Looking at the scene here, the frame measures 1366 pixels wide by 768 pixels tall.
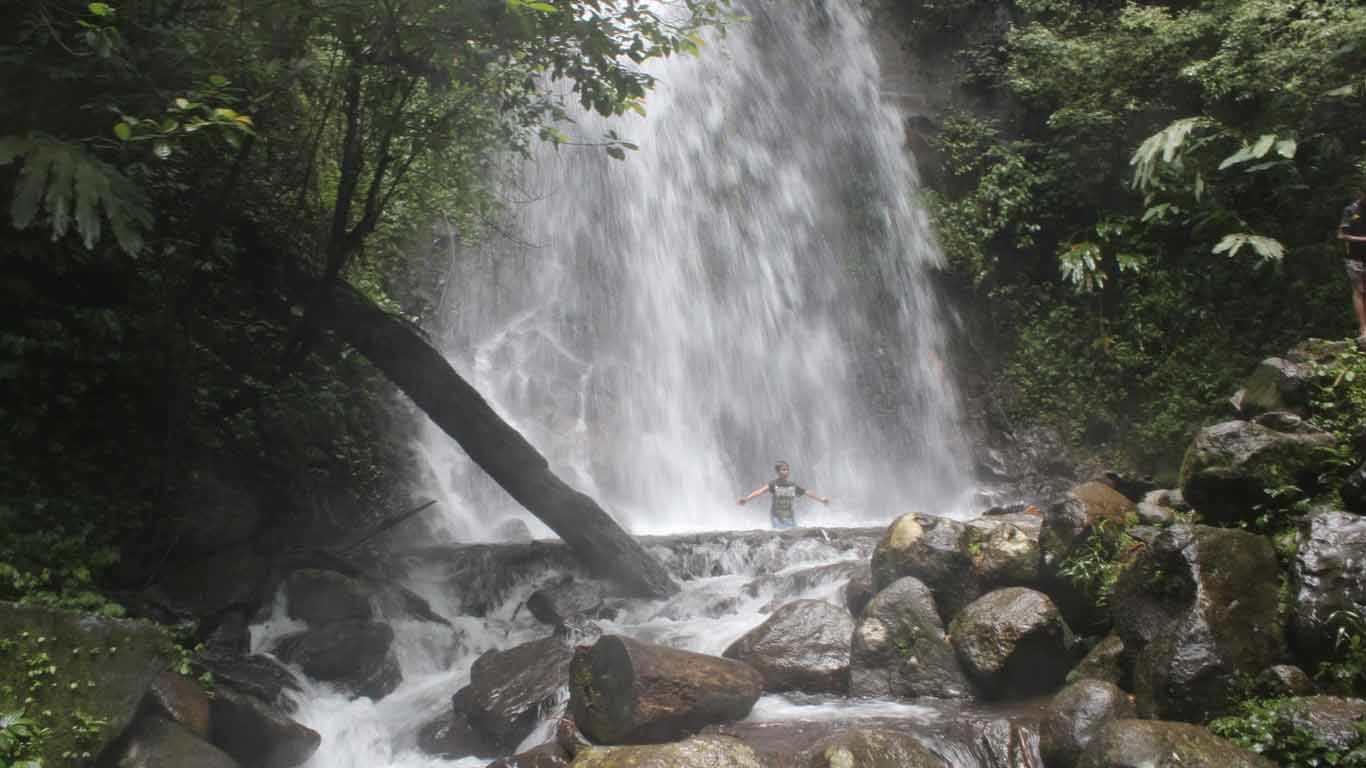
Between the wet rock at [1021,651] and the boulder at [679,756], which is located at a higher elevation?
the wet rock at [1021,651]

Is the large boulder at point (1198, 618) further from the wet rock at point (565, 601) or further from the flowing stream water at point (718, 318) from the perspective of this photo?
the flowing stream water at point (718, 318)

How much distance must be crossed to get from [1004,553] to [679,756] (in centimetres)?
339

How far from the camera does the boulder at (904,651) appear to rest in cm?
620

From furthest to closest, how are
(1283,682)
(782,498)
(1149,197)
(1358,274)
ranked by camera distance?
(782,498), (1149,197), (1358,274), (1283,682)

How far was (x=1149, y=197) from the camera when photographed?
1166 cm

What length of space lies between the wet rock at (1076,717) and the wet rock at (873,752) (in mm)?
642

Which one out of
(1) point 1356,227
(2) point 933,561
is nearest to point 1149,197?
(1) point 1356,227

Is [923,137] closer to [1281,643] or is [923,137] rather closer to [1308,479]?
[1308,479]

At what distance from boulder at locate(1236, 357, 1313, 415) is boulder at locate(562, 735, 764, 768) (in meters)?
4.92

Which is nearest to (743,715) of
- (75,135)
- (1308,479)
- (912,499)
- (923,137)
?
(1308,479)

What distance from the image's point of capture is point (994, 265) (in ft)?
49.6

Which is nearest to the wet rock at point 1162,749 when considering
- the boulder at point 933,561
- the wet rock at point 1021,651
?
the wet rock at point 1021,651

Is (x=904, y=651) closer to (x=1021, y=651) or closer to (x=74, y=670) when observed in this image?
(x=1021, y=651)

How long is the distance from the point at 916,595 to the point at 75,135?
6.48 m
